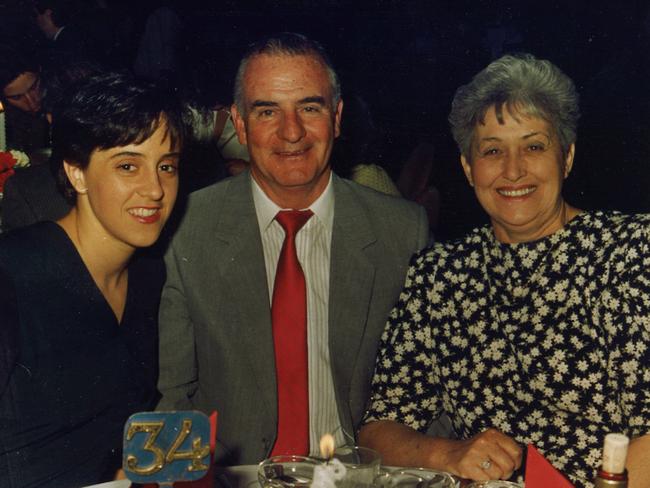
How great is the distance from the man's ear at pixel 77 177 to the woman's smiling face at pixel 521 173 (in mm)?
1227

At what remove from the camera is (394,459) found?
2150 millimetres

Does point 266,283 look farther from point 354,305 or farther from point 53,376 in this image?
point 53,376

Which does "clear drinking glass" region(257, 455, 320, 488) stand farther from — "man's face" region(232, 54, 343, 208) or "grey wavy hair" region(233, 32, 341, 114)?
"grey wavy hair" region(233, 32, 341, 114)

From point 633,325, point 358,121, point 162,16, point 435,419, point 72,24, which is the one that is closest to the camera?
point 633,325

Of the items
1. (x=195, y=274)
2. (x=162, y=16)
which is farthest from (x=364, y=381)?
(x=162, y=16)

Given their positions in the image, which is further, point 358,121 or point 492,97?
point 358,121

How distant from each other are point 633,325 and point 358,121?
2.47m

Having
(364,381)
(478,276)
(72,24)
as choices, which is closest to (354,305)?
(364,381)

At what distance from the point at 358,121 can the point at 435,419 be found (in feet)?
7.19

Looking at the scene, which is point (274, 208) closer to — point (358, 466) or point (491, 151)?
point (491, 151)

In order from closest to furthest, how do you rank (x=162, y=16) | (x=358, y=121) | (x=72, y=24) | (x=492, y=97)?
(x=492, y=97), (x=358, y=121), (x=72, y=24), (x=162, y=16)

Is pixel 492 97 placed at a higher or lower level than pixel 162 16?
lower

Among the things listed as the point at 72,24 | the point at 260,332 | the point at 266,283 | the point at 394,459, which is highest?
the point at 72,24

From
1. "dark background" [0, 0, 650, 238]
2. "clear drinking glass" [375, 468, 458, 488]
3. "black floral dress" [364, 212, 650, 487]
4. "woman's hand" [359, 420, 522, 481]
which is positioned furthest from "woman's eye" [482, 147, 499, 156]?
"dark background" [0, 0, 650, 238]
